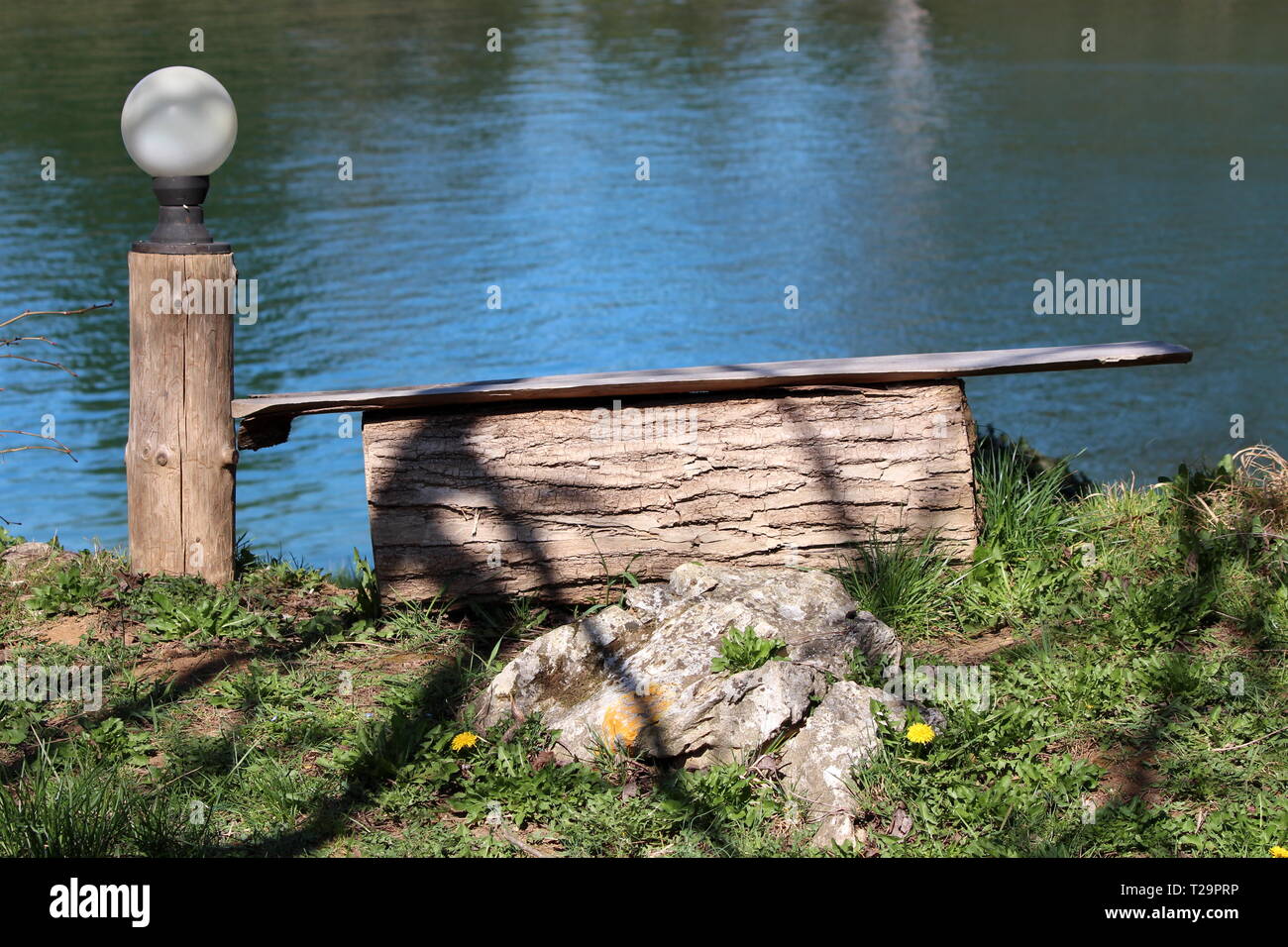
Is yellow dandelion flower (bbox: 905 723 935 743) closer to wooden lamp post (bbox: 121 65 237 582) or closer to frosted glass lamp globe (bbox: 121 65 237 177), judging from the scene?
wooden lamp post (bbox: 121 65 237 582)

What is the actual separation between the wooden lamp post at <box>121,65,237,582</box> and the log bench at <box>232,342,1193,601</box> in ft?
1.27

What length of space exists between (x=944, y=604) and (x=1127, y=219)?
37.9 ft

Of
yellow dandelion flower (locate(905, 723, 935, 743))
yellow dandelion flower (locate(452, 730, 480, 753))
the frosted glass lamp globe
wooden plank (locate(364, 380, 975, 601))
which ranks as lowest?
yellow dandelion flower (locate(452, 730, 480, 753))

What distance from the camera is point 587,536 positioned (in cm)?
469

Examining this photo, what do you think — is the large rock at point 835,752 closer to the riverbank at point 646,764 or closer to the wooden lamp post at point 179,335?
the riverbank at point 646,764

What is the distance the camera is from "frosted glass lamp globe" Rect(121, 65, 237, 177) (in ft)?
15.9

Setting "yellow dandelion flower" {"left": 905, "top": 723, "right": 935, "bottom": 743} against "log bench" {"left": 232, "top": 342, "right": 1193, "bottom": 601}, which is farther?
"log bench" {"left": 232, "top": 342, "right": 1193, "bottom": 601}

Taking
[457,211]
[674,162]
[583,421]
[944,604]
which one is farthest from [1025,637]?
[674,162]

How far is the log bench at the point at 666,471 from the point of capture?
4660mm

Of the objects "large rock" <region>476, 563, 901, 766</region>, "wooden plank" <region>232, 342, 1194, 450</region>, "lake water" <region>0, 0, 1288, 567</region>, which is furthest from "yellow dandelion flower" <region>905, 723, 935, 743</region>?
"lake water" <region>0, 0, 1288, 567</region>

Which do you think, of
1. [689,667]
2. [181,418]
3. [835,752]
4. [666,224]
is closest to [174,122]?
[181,418]

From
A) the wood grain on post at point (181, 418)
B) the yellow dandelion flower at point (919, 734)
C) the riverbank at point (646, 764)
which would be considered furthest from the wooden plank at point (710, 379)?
the yellow dandelion flower at point (919, 734)
